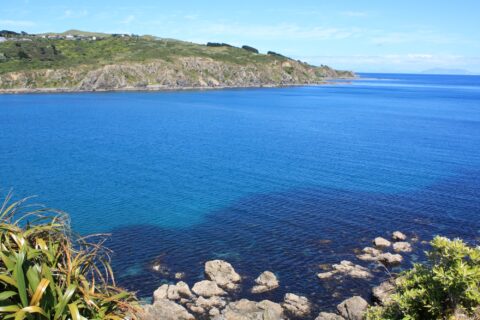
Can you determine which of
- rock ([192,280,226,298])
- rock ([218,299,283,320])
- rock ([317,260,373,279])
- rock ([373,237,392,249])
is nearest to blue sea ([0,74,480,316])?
rock ([317,260,373,279])

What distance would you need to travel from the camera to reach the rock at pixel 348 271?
3659cm

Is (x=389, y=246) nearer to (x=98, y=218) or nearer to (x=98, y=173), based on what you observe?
(x=98, y=218)

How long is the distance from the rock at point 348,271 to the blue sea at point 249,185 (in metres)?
0.92

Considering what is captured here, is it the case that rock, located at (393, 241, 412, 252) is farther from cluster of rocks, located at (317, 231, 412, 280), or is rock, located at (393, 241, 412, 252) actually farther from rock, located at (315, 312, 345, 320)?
rock, located at (315, 312, 345, 320)

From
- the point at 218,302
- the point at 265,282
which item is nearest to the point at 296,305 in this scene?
the point at 265,282

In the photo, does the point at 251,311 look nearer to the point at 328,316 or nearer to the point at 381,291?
the point at 328,316

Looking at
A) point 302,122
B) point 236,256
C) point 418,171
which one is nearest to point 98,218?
point 236,256

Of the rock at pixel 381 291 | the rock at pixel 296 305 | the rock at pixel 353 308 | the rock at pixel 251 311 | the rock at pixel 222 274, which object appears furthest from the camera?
the rock at pixel 222 274

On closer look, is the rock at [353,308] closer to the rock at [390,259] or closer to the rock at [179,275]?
the rock at [390,259]

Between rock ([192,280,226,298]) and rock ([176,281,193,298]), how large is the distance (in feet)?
1.63

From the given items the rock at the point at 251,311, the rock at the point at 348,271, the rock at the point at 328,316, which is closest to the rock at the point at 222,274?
the rock at the point at 251,311

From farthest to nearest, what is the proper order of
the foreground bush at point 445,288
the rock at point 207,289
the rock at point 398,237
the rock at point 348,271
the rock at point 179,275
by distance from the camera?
the rock at point 398,237
the rock at point 348,271
the rock at point 179,275
the rock at point 207,289
the foreground bush at point 445,288

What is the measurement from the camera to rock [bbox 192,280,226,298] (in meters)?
33.2

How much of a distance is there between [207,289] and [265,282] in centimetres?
487
